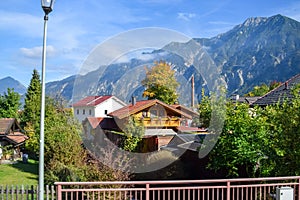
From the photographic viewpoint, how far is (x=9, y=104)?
3753 centimetres

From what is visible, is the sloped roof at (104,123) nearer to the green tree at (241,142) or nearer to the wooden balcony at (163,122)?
the wooden balcony at (163,122)

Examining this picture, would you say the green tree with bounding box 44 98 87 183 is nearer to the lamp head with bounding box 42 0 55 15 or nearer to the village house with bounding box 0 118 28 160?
the lamp head with bounding box 42 0 55 15

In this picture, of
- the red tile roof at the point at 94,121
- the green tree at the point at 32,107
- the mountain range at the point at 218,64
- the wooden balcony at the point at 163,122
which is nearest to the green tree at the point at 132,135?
the wooden balcony at the point at 163,122

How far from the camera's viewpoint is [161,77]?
11281 mm

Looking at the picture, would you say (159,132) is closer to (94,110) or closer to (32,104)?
(94,110)

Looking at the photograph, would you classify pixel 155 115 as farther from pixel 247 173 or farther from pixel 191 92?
pixel 247 173

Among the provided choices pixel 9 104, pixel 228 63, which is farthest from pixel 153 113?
pixel 228 63

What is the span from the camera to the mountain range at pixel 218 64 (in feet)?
34.0

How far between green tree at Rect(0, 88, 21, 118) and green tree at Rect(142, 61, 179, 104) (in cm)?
2856

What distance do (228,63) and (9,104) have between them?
349 feet

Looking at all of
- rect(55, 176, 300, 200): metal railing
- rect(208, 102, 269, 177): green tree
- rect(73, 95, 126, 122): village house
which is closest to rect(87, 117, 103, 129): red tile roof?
rect(73, 95, 126, 122): village house

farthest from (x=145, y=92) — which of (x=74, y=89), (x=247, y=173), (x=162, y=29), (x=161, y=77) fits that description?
(x=247, y=173)

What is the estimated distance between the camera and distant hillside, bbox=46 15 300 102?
1050cm

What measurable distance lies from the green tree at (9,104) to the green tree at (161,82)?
93.7ft
